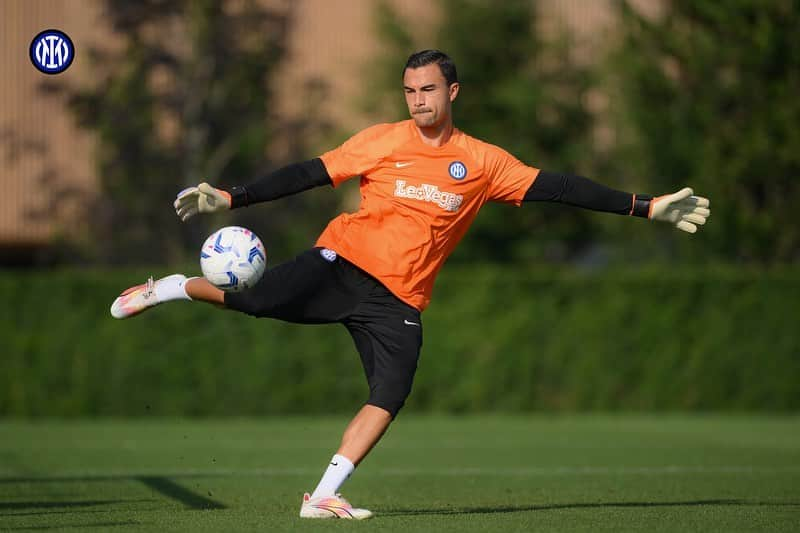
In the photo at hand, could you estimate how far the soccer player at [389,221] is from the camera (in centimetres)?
803

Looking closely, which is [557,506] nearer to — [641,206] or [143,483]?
[641,206]

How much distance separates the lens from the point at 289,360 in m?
22.2

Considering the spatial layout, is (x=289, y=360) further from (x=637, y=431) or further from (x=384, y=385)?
(x=384, y=385)

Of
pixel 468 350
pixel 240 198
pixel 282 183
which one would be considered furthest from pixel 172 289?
pixel 468 350

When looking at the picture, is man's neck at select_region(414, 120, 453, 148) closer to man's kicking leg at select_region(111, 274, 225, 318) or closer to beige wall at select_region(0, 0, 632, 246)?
man's kicking leg at select_region(111, 274, 225, 318)

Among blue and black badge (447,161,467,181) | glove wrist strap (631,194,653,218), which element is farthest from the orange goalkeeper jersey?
glove wrist strap (631,194,653,218)

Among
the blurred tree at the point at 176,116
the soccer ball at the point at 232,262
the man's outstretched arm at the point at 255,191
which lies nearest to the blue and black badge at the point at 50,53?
the man's outstretched arm at the point at 255,191

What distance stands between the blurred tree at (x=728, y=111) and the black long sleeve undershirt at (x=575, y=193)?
60.0 ft

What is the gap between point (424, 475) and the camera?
12211 millimetres

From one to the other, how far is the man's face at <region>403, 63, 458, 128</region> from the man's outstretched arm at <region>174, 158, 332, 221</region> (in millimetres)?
745

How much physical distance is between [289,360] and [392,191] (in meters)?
14.3

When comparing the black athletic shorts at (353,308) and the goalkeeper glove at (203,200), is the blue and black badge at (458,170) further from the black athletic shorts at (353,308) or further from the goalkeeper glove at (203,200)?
the goalkeeper glove at (203,200)

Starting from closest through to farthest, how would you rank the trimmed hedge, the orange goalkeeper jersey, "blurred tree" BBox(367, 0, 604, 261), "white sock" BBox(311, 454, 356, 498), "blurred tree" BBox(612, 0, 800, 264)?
"white sock" BBox(311, 454, 356, 498)
the orange goalkeeper jersey
the trimmed hedge
"blurred tree" BBox(612, 0, 800, 264)
"blurred tree" BBox(367, 0, 604, 261)

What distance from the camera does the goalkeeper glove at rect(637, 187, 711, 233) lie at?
8.34 meters
